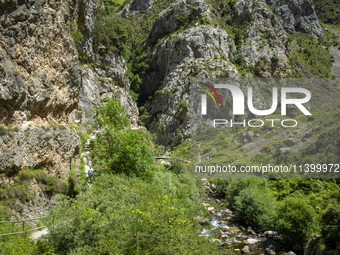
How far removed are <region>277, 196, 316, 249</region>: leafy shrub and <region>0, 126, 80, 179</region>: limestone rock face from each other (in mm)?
13668

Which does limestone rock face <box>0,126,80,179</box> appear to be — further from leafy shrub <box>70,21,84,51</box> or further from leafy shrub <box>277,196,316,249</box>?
leafy shrub <box>70,21,84,51</box>

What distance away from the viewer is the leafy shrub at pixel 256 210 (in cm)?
1636

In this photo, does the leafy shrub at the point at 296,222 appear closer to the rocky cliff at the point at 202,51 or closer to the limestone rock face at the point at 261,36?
the rocky cliff at the point at 202,51

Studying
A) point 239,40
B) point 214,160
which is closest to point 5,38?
point 214,160

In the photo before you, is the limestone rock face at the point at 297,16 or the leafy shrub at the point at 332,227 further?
the limestone rock face at the point at 297,16

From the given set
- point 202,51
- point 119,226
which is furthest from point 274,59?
point 119,226

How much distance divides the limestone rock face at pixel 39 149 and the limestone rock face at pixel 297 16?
3765 inches

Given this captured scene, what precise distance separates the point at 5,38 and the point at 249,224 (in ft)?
63.8

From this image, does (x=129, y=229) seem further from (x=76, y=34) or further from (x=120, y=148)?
(x=76, y=34)

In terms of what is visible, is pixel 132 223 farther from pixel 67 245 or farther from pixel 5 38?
pixel 5 38

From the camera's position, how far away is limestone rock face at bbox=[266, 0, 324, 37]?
87.4m

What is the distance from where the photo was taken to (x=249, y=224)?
18031 mm

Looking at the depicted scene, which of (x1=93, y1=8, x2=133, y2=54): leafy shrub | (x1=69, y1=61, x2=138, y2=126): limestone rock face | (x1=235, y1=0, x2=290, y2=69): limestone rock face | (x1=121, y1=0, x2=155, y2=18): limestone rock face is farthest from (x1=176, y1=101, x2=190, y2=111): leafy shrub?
(x1=121, y1=0, x2=155, y2=18): limestone rock face

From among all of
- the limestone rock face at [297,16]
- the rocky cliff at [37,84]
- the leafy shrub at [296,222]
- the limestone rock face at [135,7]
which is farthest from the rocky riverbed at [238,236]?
the limestone rock face at [135,7]
